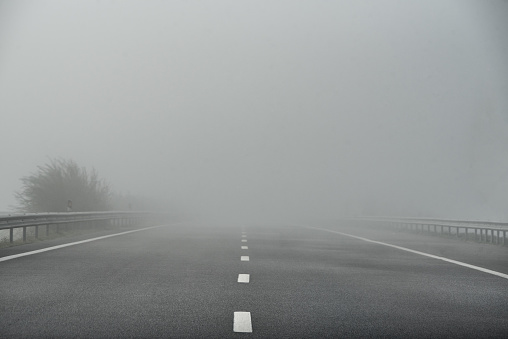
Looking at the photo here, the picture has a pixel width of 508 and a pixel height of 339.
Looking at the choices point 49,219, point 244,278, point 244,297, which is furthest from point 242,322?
point 49,219

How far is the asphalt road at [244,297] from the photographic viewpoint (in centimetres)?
622

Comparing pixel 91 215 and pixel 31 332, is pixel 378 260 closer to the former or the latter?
pixel 31 332

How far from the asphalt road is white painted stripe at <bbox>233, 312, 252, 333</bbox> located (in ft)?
0.04

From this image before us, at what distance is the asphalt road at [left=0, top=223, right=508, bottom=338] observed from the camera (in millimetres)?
6223

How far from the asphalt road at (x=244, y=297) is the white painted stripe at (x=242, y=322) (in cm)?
1

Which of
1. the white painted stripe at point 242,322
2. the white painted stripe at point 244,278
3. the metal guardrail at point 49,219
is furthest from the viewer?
the metal guardrail at point 49,219

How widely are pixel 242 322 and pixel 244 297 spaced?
1650mm

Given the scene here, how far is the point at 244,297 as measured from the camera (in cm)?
816

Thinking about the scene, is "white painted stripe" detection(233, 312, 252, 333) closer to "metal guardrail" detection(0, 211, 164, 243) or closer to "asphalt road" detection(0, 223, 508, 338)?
"asphalt road" detection(0, 223, 508, 338)

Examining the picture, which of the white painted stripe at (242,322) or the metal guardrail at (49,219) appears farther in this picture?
the metal guardrail at (49,219)

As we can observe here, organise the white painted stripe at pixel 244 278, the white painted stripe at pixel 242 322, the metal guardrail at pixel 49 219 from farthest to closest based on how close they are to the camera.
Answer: the metal guardrail at pixel 49 219 < the white painted stripe at pixel 244 278 < the white painted stripe at pixel 242 322

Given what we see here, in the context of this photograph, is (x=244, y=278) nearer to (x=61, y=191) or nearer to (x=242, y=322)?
(x=242, y=322)

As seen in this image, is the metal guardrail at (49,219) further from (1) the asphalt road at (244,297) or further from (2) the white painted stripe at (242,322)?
(2) the white painted stripe at (242,322)

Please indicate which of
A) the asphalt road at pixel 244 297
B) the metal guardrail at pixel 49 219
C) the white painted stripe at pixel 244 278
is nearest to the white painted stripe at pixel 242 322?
the asphalt road at pixel 244 297
